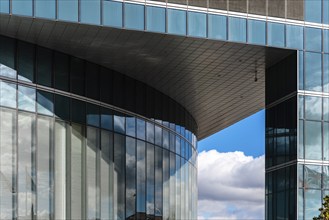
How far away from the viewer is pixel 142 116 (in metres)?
42.9

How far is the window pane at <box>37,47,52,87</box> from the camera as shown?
3500 centimetres

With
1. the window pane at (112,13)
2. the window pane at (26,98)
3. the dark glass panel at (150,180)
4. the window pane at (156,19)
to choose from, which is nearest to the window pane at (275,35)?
the window pane at (156,19)

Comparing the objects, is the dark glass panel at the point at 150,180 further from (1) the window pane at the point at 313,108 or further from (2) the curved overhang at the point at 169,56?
(1) the window pane at the point at 313,108

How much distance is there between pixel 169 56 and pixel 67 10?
24.0ft

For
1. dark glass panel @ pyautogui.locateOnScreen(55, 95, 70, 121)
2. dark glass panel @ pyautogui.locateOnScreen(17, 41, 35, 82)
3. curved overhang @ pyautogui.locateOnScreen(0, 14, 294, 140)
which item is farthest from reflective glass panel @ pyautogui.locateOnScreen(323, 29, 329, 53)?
dark glass panel @ pyautogui.locateOnScreen(17, 41, 35, 82)

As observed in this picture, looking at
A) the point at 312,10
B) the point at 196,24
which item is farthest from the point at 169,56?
the point at 312,10

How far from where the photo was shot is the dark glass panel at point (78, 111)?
36.9 meters

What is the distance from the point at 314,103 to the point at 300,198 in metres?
5.02

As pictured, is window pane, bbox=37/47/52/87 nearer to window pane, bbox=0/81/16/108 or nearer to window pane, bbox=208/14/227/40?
window pane, bbox=0/81/16/108

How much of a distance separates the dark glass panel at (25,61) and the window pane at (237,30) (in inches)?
402

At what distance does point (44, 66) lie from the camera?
35219 mm

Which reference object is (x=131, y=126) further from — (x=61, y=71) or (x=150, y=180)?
(x=61, y=71)

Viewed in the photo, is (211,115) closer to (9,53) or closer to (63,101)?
(63,101)

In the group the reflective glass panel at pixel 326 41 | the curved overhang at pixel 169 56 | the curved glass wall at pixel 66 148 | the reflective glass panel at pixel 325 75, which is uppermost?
the reflective glass panel at pixel 326 41
